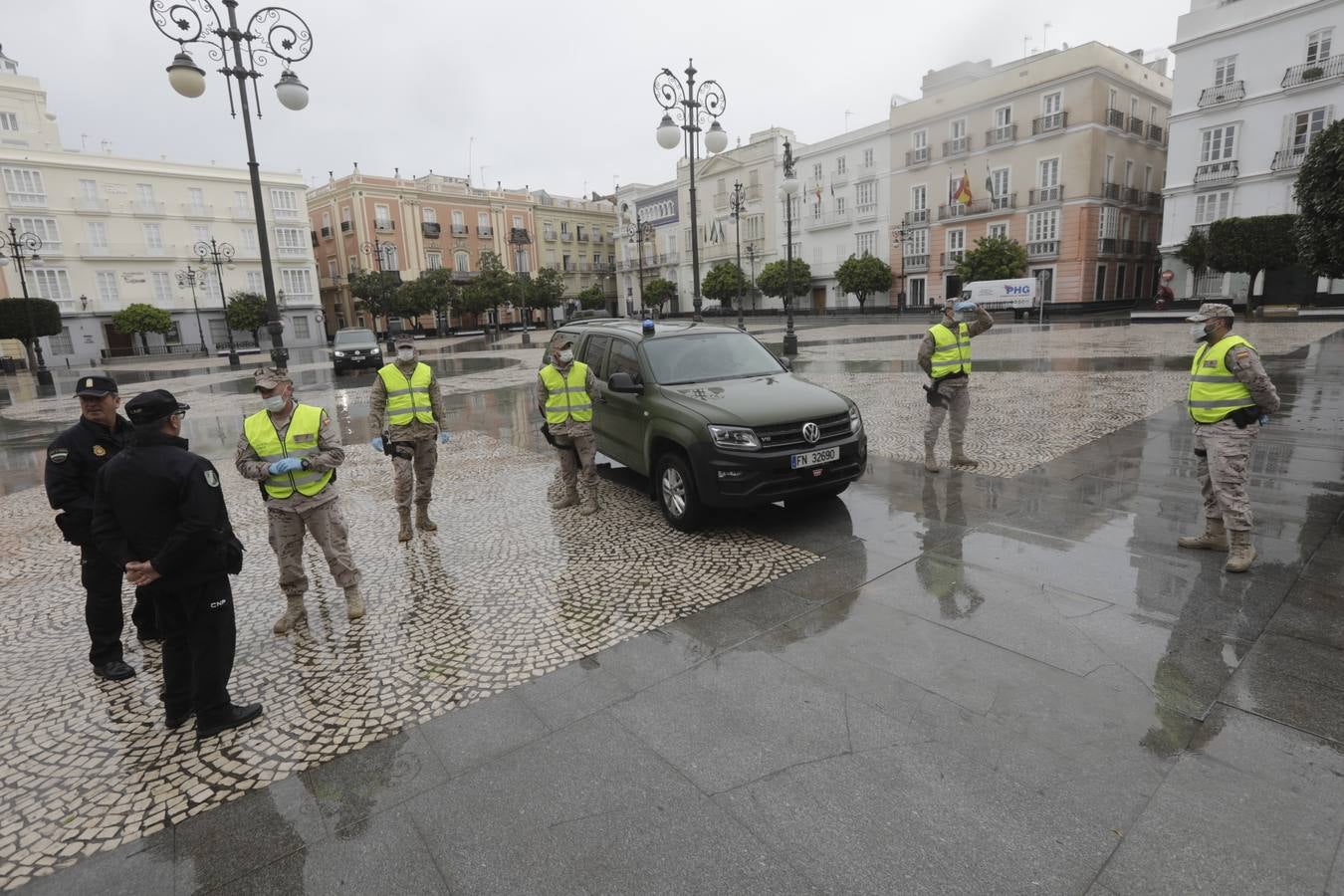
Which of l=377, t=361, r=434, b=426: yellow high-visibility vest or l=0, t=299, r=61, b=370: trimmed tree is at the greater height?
l=0, t=299, r=61, b=370: trimmed tree

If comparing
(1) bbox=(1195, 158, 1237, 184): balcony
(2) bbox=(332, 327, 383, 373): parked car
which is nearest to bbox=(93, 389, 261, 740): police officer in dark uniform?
(2) bbox=(332, 327, 383, 373): parked car

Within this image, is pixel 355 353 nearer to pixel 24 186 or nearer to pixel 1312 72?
pixel 24 186

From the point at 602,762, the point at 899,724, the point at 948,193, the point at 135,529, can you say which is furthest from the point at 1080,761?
the point at 948,193

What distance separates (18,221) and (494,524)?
52.3 metres

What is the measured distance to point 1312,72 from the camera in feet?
98.0

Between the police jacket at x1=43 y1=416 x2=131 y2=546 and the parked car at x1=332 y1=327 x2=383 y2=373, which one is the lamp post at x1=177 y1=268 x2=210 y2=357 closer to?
the parked car at x1=332 y1=327 x2=383 y2=373

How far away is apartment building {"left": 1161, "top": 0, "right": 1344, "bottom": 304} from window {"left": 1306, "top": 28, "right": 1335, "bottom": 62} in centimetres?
3

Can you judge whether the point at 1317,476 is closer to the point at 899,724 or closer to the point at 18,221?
the point at 899,724

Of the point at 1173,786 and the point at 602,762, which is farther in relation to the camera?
the point at 602,762

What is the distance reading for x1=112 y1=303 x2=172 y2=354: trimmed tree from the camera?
136 feet

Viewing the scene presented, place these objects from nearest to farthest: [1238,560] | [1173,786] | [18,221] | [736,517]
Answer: [1173,786]
[1238,560]
[736,517]
[18,221]

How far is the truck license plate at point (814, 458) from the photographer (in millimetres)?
5719

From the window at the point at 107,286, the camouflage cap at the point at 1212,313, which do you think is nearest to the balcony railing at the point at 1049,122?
the camouflage cap at the point at 1212,313

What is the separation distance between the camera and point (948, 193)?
147 ft
